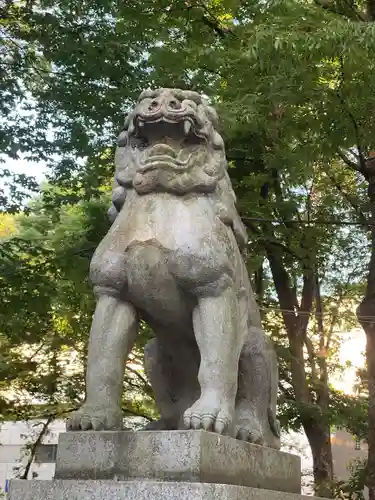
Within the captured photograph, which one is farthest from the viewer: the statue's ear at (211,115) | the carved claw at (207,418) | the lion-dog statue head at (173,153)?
the statue's ear at (211,115)

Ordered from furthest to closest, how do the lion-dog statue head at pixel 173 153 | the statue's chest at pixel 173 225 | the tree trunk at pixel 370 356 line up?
the tree trunk at pixel 370 356, the lion-dog statue head at pixel 173 153, the statue's chest at pixel 173 225

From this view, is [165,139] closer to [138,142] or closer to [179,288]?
[138,142]

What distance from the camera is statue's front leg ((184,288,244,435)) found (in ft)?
10.7

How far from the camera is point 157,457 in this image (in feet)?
10.3

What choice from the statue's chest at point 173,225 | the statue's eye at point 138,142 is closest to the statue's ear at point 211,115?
the statue's eye at point 138,142

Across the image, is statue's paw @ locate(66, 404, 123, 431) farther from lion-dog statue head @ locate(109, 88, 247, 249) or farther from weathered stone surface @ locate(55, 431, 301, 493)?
lion-dog statue head @ locate(109, 88, 247, 249)

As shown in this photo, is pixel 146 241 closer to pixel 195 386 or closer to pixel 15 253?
pixel 195 386

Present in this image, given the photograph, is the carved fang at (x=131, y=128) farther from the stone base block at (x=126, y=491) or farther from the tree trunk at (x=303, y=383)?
the tree trunk at (x=303, y=383)

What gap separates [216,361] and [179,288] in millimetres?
440

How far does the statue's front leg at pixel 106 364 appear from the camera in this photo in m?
3.44

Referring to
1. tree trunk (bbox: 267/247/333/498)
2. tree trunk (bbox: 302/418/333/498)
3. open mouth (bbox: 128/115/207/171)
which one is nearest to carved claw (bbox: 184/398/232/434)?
open mouth (bbox: 128/115/207/171)

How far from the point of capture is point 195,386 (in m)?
4.03

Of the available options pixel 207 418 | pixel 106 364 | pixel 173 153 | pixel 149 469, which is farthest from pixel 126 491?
pixel 173 153

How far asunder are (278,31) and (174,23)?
3.16m
